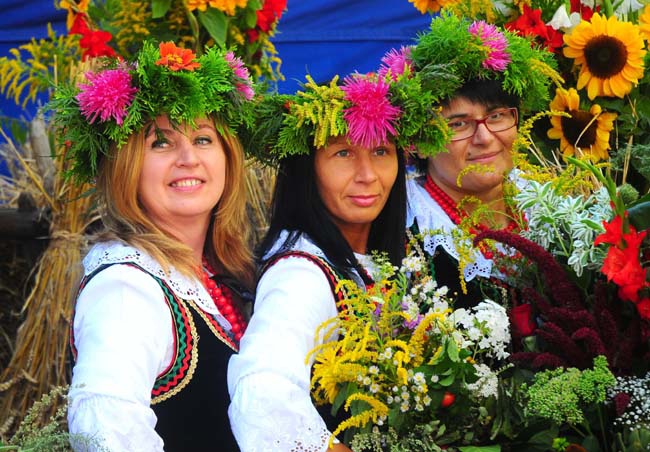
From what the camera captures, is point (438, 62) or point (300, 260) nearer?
point (300, 260)

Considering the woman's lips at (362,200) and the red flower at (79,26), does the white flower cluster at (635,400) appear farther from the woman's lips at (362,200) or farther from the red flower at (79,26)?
the red flower at (79,26)

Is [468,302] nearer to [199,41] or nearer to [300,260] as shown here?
[300,260]

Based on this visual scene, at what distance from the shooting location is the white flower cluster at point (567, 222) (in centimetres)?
176

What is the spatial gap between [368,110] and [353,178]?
0.18 metres

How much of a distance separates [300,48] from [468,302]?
2.24 metres

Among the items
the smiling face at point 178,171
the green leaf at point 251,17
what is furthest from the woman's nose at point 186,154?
the green leaf at point 251,17

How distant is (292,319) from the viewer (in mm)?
1856

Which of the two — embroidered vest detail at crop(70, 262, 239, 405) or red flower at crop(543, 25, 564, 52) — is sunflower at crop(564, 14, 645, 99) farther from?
embroidered vest detail at crop(70, 262, 239, 405)

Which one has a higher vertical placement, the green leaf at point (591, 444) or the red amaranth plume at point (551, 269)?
the red amaranth plume at point (551, 269)

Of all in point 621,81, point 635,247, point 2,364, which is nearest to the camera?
point 635,247

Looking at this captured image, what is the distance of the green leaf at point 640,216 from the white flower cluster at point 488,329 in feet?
0.89

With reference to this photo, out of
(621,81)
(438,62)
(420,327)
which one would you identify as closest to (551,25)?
(621,81)

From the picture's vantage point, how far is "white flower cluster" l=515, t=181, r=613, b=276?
1760 mm

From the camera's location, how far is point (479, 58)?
2.22 m
